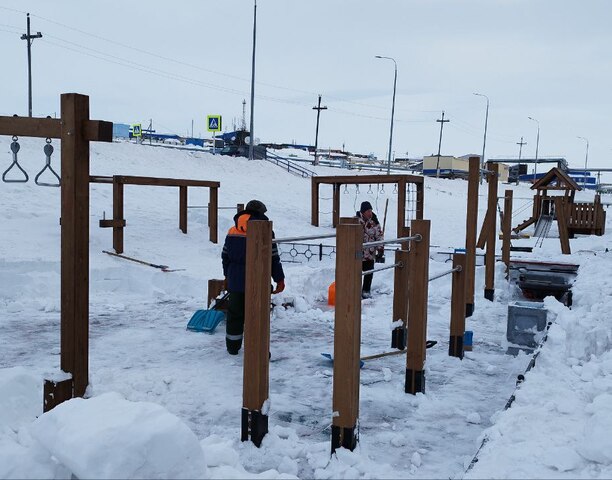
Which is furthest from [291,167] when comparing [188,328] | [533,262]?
[188,328]

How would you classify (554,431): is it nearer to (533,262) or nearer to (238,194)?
(533,262)

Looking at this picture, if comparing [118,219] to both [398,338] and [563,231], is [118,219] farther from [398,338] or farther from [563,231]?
[563,231]

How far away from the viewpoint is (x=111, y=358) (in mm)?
6000

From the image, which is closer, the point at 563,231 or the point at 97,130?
the point at 97,130

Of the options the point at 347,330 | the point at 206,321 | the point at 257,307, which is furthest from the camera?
the point at 206,321

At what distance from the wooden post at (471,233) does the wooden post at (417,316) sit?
3067 millimetres

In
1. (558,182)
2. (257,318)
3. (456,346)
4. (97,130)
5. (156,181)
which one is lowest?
(456,346)

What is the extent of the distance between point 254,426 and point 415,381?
1560mm

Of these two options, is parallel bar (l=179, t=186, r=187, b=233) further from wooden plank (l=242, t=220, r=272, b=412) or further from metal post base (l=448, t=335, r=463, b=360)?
Result: wooden plank (l=242, t=220, r=272, b=412)

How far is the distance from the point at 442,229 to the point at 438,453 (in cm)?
1906

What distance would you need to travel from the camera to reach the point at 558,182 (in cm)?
2006

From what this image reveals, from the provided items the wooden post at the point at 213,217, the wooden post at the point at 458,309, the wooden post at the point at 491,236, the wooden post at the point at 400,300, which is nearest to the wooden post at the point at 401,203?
the wooden post at the point at 213,217

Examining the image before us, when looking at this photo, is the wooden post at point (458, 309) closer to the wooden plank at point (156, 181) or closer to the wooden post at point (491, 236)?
the wooden post at point (491, 236)

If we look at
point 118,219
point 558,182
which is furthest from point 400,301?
point 558,182
